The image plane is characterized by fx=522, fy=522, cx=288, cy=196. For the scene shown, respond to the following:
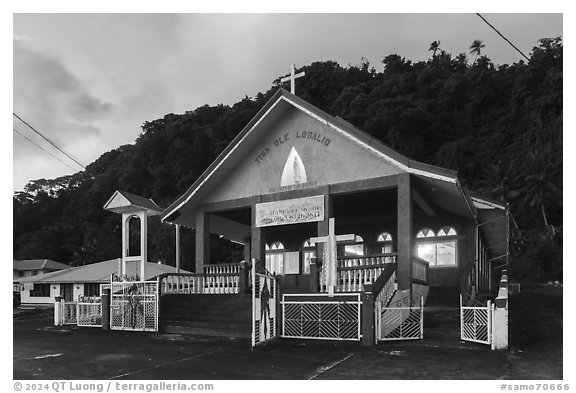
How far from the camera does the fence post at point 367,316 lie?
12.5 m

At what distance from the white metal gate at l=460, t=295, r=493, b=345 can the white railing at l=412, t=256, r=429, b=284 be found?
4044mm

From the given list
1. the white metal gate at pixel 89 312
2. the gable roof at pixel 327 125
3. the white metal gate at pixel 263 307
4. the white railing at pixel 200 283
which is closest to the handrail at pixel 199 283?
the white railing at pixel 200 283

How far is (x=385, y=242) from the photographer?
2198 cm

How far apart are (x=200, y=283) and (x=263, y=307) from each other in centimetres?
617

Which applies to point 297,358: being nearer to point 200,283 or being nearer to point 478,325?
point 478,325

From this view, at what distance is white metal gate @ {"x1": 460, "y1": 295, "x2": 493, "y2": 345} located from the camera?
11.6m

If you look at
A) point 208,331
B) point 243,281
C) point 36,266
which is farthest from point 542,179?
point 36,266

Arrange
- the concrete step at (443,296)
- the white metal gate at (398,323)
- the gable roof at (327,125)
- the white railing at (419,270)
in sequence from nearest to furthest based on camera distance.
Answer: the white metal gate at (398,323) → the gable roof at (327,125) → the white railing at (419,270) → the concrete step at (443,296)

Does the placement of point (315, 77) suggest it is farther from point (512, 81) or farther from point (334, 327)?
point (334, 327)

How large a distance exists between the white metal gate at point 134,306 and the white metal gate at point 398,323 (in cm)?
735

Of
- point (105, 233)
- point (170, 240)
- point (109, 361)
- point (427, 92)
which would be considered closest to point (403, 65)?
point (427, 92)

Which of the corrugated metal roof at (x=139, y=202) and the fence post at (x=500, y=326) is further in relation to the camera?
the corrugated metal roof at (x=139, y=202)

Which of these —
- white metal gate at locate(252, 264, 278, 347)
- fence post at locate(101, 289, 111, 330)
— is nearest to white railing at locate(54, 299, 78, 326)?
fence post at locate(101, 289, 111, 330)

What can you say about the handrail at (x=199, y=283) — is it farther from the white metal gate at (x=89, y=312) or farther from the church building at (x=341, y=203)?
the white metal gate at (x=89, y=312)
